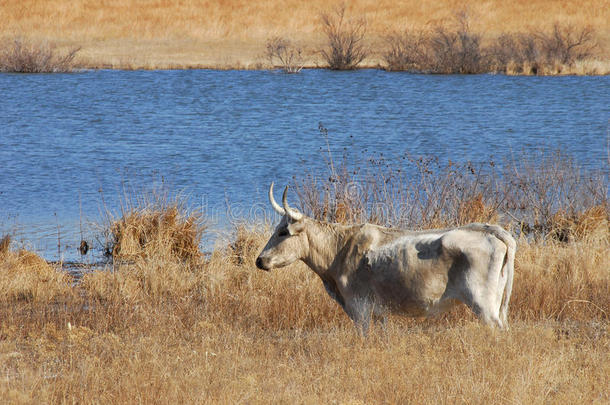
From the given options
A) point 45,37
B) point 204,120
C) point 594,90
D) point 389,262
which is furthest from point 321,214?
point 45,37

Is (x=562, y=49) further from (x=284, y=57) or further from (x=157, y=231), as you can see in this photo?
(x=157, y=231)

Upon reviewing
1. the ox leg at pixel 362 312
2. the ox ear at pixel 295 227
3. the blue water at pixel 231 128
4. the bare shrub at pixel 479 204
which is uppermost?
the ox ear at pixel 295 227

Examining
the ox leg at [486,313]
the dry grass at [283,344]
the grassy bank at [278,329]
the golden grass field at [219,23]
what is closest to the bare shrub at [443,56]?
the golden grass field at [219,23]

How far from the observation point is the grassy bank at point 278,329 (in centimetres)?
622

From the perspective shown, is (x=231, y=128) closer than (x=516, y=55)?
Yes

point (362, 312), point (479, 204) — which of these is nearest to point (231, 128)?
point (479, 204)

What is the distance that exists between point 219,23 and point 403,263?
58.6 meters

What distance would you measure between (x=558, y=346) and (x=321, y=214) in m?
6.46

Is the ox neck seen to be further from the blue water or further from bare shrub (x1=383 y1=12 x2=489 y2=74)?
bare shrub (x1=383 y1=12 x2=489 y2=74)

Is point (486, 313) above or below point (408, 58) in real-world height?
below

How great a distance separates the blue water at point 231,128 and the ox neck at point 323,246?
624 cm

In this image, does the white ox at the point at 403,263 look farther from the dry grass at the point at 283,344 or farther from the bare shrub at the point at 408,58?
the bare shrub at the point at 408,58

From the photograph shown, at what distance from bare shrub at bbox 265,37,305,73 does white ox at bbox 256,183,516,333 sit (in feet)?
118

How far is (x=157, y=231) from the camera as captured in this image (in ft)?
42.4
